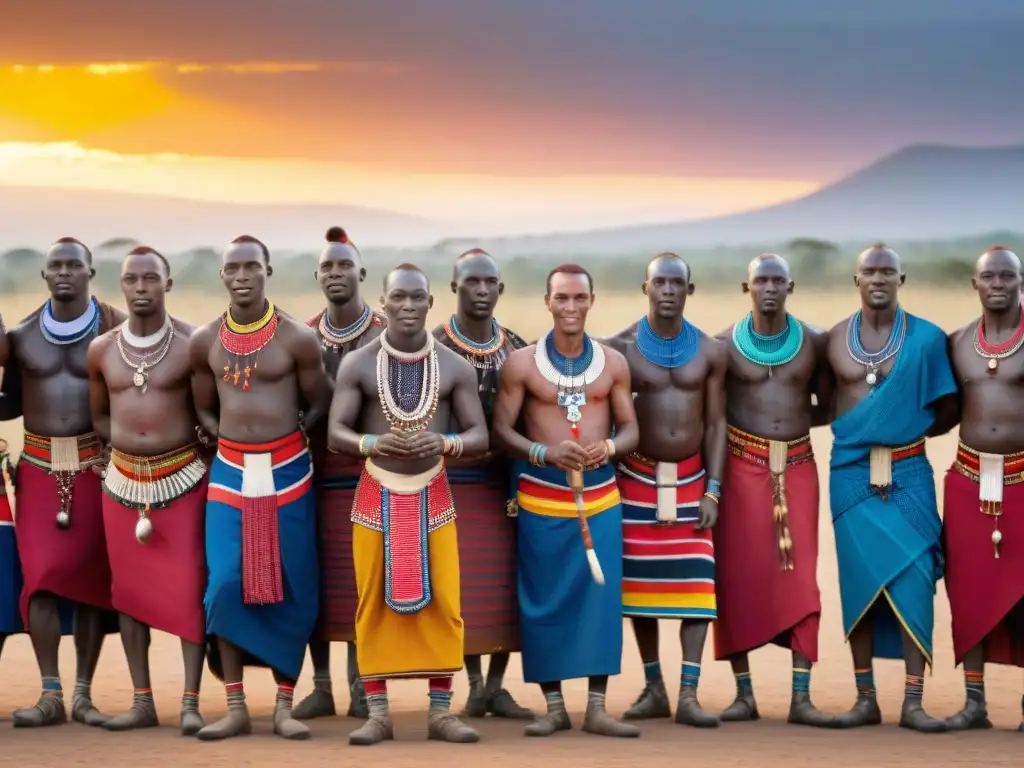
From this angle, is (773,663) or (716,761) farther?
(773,663)

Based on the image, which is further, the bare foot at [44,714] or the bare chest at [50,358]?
the bare chest at [50,358]

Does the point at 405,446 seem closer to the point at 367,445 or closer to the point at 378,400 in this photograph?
the point at 367,445

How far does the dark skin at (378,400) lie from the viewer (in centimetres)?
799

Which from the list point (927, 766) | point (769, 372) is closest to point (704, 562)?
point (769, 372)

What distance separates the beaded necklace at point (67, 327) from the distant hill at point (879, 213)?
21.2m

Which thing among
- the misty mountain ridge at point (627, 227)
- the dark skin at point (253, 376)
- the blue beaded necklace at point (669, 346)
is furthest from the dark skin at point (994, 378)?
the misty mountain ridge at point (627, 227)

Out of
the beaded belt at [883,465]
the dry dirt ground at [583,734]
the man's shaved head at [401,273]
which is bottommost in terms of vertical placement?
the dry dirt ground at [583,734]

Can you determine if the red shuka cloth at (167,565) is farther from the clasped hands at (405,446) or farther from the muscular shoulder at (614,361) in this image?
the muscular shoulder at (614,361)

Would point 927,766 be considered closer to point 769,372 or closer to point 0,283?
point 769,372

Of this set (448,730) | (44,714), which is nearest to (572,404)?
(448,730)

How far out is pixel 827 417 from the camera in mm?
9070

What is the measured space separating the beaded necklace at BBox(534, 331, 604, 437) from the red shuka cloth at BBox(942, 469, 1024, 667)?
1.96 m

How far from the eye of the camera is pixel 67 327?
29.2 ft

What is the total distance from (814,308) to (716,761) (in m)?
21.7
